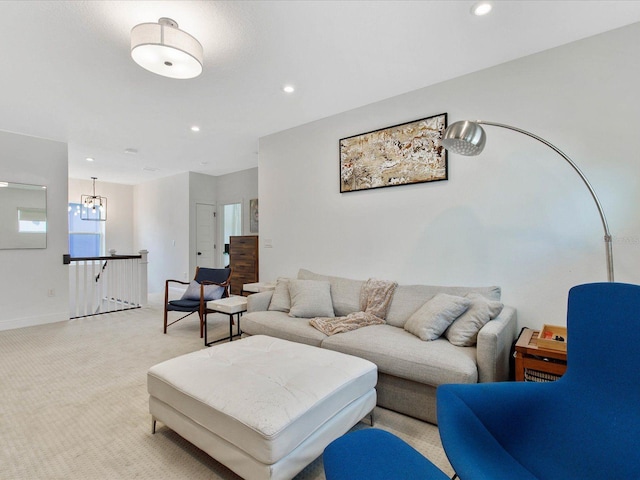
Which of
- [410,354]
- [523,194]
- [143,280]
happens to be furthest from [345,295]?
[143,280]

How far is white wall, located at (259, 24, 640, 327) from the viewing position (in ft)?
7.35

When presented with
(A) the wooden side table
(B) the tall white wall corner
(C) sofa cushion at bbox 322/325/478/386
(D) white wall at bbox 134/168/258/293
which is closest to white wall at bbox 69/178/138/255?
(D) white wall at bbox 134/168/258/293

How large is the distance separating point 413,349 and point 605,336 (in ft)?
3.64

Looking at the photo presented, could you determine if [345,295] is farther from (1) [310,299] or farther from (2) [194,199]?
(2) [194,199]

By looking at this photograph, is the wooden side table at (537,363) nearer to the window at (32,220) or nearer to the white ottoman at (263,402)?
the white ottoman at (263,402)

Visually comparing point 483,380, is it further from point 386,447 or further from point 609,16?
point 609,16

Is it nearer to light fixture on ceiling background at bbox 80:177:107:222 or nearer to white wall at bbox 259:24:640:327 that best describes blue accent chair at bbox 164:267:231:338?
white wall at bbox 259:24:640:327

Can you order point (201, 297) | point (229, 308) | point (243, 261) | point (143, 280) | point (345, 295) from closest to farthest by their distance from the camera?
point (345, 295)
point (229, 308)
point (201, 297)
point (243, 261)
point (143, 280)

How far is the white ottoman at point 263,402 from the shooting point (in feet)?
4.42

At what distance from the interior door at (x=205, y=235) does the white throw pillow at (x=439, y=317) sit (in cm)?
571

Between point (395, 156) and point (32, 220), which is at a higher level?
point (395, 156)

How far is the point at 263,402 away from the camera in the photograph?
1446mm

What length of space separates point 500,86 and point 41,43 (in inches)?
143

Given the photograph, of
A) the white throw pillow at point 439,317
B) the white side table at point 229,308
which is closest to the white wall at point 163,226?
the white side table at point 229,308
